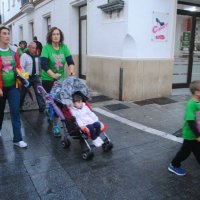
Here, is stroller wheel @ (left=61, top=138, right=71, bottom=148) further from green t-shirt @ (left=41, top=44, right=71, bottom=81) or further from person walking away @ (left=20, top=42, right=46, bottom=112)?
person walking away @ (left=20, top=42, right=46, bottom=112)

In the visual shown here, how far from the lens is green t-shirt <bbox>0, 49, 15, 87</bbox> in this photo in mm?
4062

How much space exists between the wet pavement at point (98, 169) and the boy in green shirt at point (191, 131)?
146 millimetres

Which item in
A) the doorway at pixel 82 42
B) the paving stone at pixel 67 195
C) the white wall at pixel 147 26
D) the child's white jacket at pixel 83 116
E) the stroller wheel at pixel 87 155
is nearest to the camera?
the paving stone at pixel 67 195

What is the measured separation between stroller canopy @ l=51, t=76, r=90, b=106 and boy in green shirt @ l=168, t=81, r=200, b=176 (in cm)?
169

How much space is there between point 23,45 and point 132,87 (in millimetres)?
4955

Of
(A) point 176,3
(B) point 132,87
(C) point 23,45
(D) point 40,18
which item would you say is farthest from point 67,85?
(D) point 40,18

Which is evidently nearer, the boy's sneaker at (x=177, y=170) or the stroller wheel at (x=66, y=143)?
the boy's sneaker at (x=177, y=170)

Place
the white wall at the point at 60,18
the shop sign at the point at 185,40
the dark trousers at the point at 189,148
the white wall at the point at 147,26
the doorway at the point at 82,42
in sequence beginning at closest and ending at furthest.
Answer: the dark trousers at the point at 189,148
the white wall at the point at 147,26
the shop sign at the point at 185,40
the doorway at the point at 82,42
the white wall at the point at 60,18

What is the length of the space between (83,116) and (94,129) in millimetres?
283

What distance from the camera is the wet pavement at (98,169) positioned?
3100 millimetres

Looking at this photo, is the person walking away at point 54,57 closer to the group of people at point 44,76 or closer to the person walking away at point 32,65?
the group of people at point 44,76

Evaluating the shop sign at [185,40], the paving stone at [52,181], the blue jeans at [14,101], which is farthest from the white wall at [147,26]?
the paving stone at [52,181]

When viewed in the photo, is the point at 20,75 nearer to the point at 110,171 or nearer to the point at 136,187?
the point at 110,171

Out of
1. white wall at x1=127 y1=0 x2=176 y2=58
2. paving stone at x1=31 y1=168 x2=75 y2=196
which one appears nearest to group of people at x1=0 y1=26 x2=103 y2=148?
paving stone at x1=31 y1=168 x2=75 y2=196
